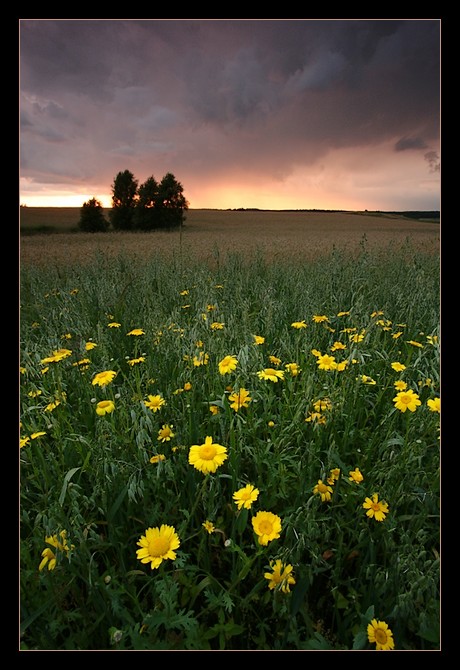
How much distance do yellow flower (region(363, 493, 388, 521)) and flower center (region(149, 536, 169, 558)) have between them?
2.30ft

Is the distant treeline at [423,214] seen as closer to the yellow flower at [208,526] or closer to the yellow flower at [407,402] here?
the yellow flower at [407,402]

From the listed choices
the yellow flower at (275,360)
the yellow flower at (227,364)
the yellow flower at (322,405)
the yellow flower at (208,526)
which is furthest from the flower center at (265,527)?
the yellow flower at (275,360)

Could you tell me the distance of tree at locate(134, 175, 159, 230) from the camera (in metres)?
2.97

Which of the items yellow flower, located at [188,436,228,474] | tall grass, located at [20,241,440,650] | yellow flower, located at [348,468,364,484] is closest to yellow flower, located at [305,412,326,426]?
tall grass, located at [20,241,440,650]

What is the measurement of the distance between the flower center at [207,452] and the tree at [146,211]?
7.13 feet

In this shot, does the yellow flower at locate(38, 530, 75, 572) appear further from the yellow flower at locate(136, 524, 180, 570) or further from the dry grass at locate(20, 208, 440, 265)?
the dry grass at locate(20, 208, 440, 265)

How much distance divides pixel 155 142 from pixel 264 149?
0.62 m

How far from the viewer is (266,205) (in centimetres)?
224

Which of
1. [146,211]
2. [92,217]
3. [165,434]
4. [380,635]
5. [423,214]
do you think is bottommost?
[380,635]

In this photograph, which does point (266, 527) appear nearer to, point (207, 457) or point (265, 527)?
point (265, 527)

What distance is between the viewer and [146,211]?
348cm

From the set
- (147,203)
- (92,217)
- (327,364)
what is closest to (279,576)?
(327,364)
